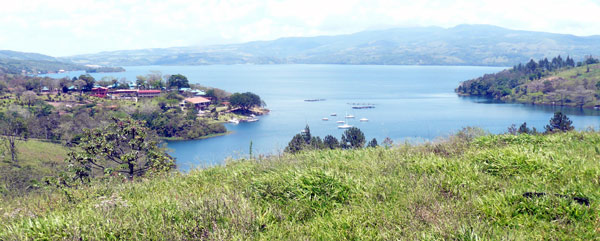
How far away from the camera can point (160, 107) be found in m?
68.3

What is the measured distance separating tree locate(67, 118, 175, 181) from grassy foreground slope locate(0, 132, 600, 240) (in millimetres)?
5799

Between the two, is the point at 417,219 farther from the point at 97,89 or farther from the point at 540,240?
the point at 97,89

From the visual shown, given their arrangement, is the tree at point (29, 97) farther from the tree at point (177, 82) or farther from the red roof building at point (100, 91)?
the tree at point (177, 82)

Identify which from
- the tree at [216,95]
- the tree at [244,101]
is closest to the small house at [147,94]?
the tree at [216,95]

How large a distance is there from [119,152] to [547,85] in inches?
3509

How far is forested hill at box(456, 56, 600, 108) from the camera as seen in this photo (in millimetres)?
72875

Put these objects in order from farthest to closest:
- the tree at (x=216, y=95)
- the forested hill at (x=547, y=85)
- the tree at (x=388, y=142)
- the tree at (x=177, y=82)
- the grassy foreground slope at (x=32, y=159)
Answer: the tree at (x=177, y=82) < the tree at (x=216, y=95) < the forested hill at (x=547, y=85) < the grassy foreground slope at (x=32, y=159) < the tree at (x=388, y=142)

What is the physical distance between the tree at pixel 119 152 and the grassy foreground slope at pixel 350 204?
5.80 m

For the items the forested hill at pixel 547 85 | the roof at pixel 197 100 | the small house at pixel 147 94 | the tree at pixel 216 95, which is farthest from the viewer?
the tree at pixel 216 95

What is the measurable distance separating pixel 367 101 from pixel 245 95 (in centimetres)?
2347

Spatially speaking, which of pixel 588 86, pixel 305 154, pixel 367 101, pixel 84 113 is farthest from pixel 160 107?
pixel 588 86

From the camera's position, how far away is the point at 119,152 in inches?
461

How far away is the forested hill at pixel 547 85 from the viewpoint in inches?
2869

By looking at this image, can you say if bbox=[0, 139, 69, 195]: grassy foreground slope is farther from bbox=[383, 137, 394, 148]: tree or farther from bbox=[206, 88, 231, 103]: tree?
bbox=[206, 88, 231, 103]: tree
